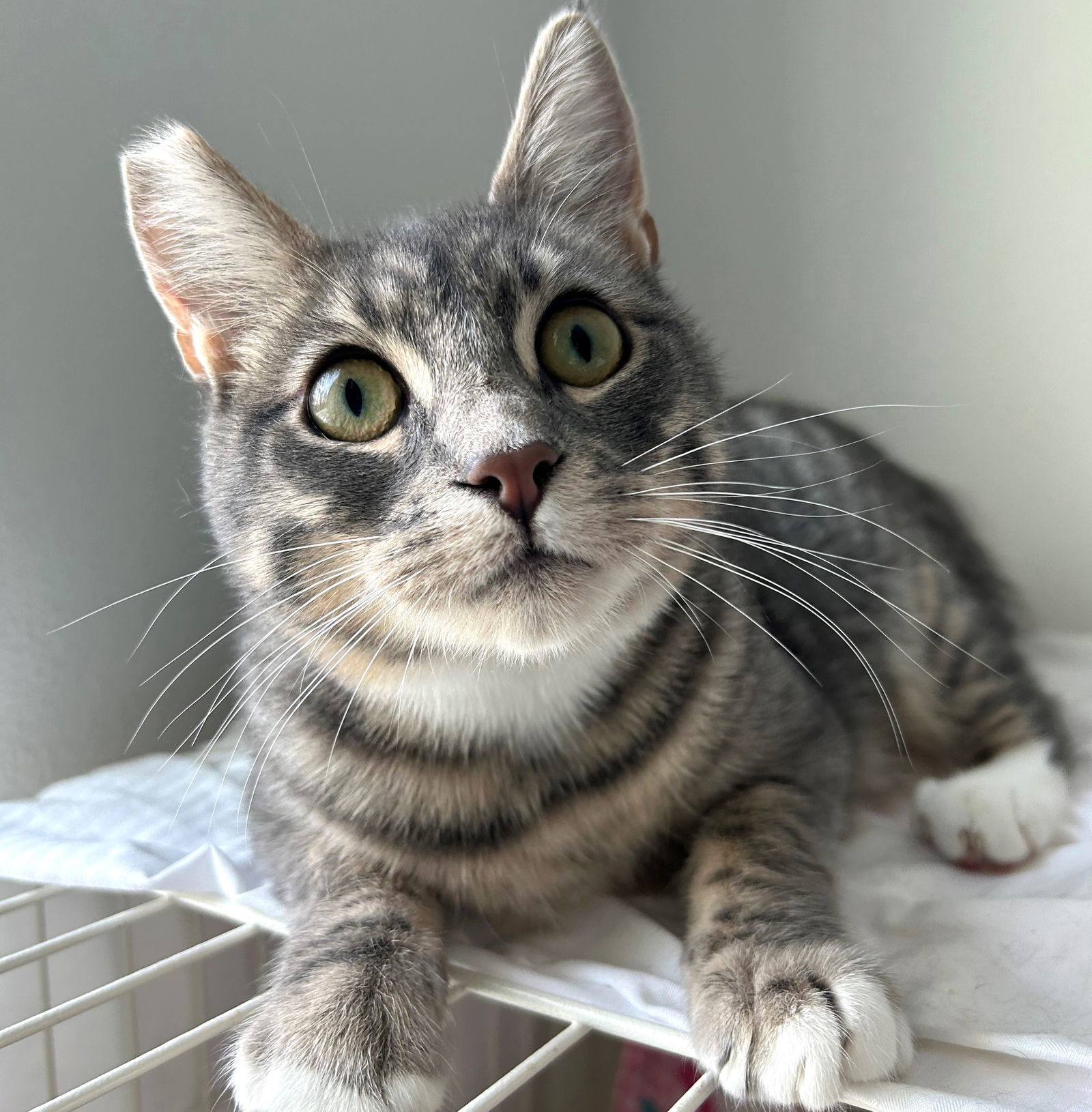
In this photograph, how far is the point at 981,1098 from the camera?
0.55m

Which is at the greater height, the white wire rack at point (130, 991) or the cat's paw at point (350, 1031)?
the cat's paw at point (350, 1031)

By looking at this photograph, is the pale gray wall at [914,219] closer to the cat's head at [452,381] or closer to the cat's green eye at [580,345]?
the cat's head at [452,381]

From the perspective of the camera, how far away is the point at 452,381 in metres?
0.69

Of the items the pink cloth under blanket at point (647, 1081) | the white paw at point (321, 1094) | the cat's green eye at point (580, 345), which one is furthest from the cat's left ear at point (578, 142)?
the pink cloth under blanket at point (647, 1081)

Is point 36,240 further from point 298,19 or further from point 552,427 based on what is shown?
point 552,427

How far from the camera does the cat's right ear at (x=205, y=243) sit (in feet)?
2.63

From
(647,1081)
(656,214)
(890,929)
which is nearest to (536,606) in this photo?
(890,929)

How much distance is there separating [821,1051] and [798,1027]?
0.07 feet

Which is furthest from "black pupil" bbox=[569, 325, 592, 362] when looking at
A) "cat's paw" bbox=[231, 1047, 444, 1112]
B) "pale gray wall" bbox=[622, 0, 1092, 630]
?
"pale gray wall" bbox=[622, 0, 1092, 630]

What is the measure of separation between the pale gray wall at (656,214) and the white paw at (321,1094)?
664 mm

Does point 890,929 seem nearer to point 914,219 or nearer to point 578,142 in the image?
point 578,142

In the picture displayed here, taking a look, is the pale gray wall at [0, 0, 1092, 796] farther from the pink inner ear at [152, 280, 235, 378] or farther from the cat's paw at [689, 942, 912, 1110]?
the cat's paw at [689, 942, 912, 1110]

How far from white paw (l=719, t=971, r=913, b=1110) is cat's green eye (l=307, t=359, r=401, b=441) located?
0.52 m

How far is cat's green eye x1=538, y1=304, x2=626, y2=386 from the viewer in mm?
762
